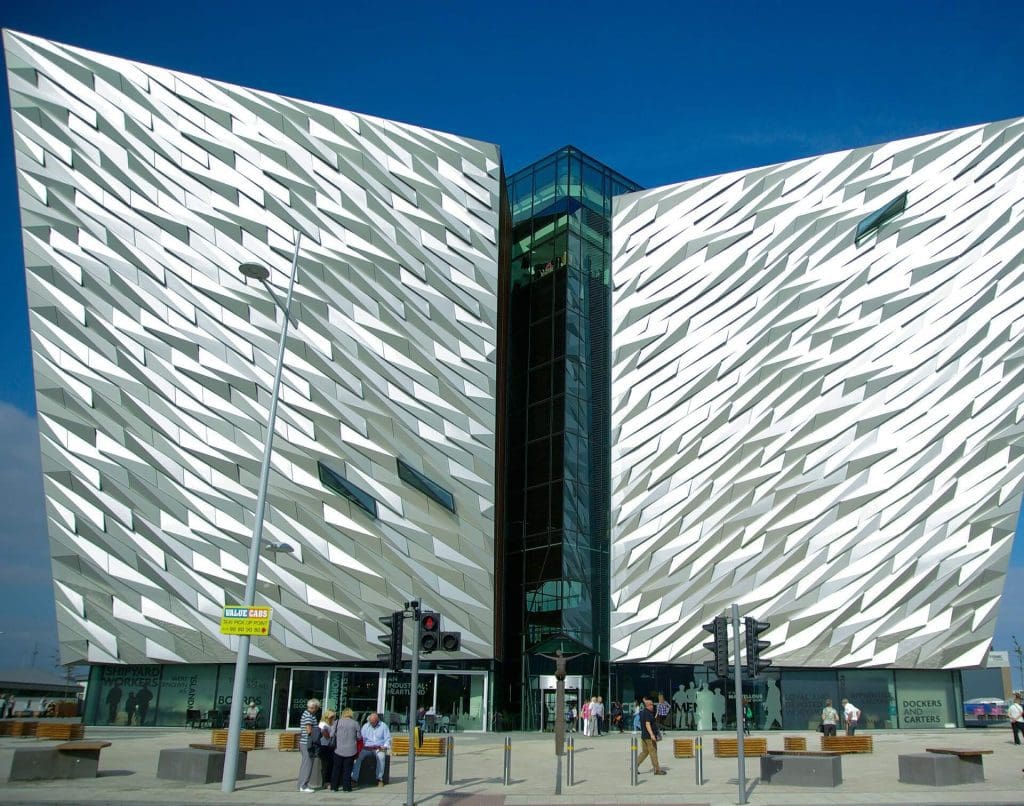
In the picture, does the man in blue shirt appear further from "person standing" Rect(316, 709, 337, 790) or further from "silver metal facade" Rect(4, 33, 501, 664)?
"silver metal facade" Rect(4, 33, 501, 664)

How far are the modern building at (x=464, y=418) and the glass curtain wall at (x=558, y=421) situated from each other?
245 mm

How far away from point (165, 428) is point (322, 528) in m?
6.38

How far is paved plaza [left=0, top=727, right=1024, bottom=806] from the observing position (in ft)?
46.5

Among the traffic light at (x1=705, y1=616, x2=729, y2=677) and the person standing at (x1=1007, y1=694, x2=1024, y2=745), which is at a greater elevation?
the traffic light at (x1=705, y1=616, x2=729, y2=677)

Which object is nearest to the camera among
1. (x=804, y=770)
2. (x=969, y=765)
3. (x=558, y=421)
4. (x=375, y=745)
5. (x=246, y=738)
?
(x=804, y=770)

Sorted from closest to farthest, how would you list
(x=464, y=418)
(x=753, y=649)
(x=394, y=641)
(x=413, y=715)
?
1. (x=413, y=715)
2. (x=394, y=641)
3. (x=753, y=649)
4. (x=464, y=418)

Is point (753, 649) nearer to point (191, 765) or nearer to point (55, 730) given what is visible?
point (191, 765)

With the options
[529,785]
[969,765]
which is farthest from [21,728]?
[969,765]

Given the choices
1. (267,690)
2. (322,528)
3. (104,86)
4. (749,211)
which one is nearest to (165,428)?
(322,528)

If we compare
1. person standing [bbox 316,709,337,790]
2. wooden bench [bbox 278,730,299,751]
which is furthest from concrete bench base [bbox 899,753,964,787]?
wooden bench [bbox 278,730,299,751]

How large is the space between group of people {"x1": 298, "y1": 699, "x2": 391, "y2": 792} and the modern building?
48.8 ft

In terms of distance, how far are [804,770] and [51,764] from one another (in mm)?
13460

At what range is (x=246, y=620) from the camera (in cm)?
1595

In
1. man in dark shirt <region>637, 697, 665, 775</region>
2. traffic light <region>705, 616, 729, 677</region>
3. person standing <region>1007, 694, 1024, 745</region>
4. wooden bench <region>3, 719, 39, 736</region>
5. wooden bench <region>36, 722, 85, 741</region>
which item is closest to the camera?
traffic light <region>705, 616, 729, 677</region>
